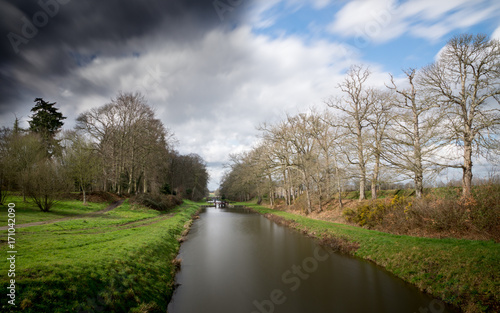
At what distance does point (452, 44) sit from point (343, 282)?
15.0 metres

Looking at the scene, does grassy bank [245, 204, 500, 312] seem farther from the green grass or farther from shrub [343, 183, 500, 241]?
the green grass

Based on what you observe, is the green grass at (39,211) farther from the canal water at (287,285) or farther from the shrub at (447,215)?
the shrub at (447,215)

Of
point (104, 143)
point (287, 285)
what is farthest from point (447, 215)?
point (104, 143)

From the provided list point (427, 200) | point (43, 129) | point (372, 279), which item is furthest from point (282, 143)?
point (43, 129)

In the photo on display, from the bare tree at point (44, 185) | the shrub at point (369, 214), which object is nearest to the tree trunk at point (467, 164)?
the shrub at point (369, 214)

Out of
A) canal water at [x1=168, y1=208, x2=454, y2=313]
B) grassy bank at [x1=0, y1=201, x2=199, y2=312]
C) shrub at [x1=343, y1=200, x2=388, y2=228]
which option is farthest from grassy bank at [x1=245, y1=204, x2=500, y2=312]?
grassy bank at [x1=0, y1=201, x2=199, y2=312]

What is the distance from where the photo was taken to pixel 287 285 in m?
8.26

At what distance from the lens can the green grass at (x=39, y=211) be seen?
41.5ft

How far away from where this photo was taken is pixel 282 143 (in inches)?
1013

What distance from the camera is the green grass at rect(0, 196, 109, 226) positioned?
1264 cm

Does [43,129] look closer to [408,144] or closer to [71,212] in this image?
[71,212]

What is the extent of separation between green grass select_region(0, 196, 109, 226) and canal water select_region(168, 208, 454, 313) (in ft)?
28.5

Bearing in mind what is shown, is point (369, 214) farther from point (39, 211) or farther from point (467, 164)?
point (39, 211)

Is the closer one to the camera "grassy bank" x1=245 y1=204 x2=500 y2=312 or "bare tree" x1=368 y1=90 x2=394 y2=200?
"grassy bank" x1=245 y1=204 x2=500 y2=312
